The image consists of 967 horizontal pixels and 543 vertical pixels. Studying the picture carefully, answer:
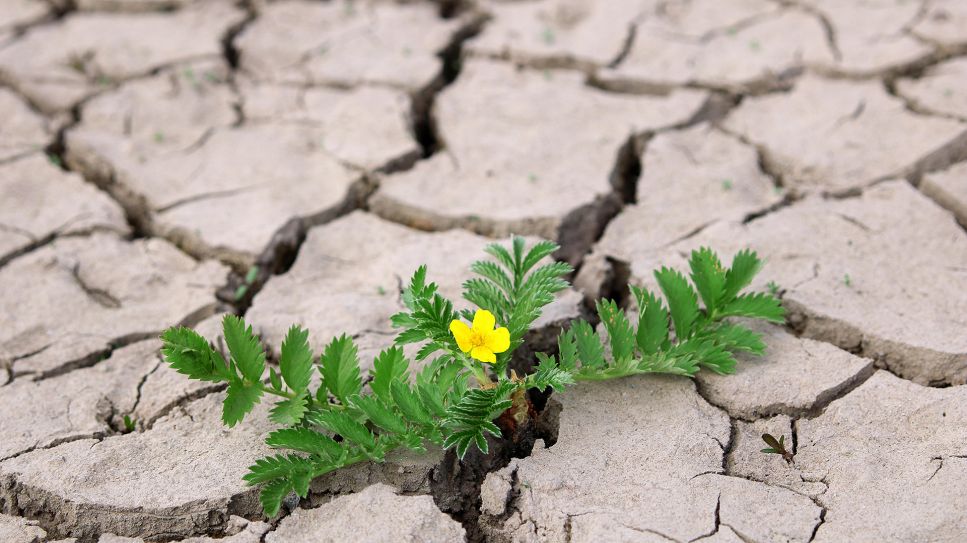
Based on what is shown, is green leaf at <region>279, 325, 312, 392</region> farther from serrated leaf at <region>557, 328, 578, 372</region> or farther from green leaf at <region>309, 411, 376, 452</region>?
serrated leaf at <region>557, 328, 578, 372</region>

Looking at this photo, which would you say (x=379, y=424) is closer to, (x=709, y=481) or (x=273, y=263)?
(x=709, y=481)

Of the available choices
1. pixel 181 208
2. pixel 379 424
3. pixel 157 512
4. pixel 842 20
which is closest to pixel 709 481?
pixel 379 424

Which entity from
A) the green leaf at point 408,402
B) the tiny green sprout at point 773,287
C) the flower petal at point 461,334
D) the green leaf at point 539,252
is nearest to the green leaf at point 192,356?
the green leaf at point 408,402

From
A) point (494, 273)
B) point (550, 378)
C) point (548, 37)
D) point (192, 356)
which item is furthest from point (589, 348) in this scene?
point (548, 37)

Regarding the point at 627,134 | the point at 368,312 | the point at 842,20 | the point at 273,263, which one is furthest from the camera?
the point at 842,20

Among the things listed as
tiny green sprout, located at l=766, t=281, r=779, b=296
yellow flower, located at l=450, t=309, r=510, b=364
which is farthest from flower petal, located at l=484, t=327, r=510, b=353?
tiny green sprout, located at l=766, t=281, r=779, b=296
